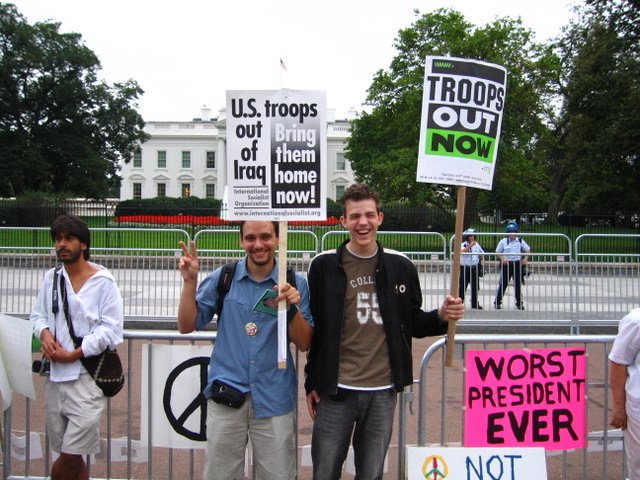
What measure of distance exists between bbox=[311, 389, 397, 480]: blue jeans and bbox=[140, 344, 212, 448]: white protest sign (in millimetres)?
1024

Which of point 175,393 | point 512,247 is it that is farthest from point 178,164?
point 175,393

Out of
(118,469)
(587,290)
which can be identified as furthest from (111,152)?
(118,469)

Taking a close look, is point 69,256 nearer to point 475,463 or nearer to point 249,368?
point 249,368

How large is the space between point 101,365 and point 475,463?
232 cm

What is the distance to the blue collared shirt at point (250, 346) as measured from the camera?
3.37 metres

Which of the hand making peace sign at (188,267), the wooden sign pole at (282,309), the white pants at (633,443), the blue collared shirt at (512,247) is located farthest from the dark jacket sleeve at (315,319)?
the blue collared shirt at (512,247)

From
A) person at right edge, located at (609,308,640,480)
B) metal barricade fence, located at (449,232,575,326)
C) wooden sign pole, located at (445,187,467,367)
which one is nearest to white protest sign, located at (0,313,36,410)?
wooden sign pole, located at (445,187,467,367)

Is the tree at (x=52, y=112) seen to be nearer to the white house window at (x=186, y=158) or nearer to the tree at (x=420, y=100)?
the tree at (x=420, y=100)

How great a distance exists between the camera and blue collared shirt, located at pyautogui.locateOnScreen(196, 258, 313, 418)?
3.37 metres

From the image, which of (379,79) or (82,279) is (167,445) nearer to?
(82,279)

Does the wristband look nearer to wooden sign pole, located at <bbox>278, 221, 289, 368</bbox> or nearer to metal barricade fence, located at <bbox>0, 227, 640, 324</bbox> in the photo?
wooden sign pole, located at <bbox>278, 221, 289, 368</bbox>

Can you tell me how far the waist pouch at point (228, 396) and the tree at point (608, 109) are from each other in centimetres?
2782

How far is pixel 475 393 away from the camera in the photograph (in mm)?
4059

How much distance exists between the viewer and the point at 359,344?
3.47m
